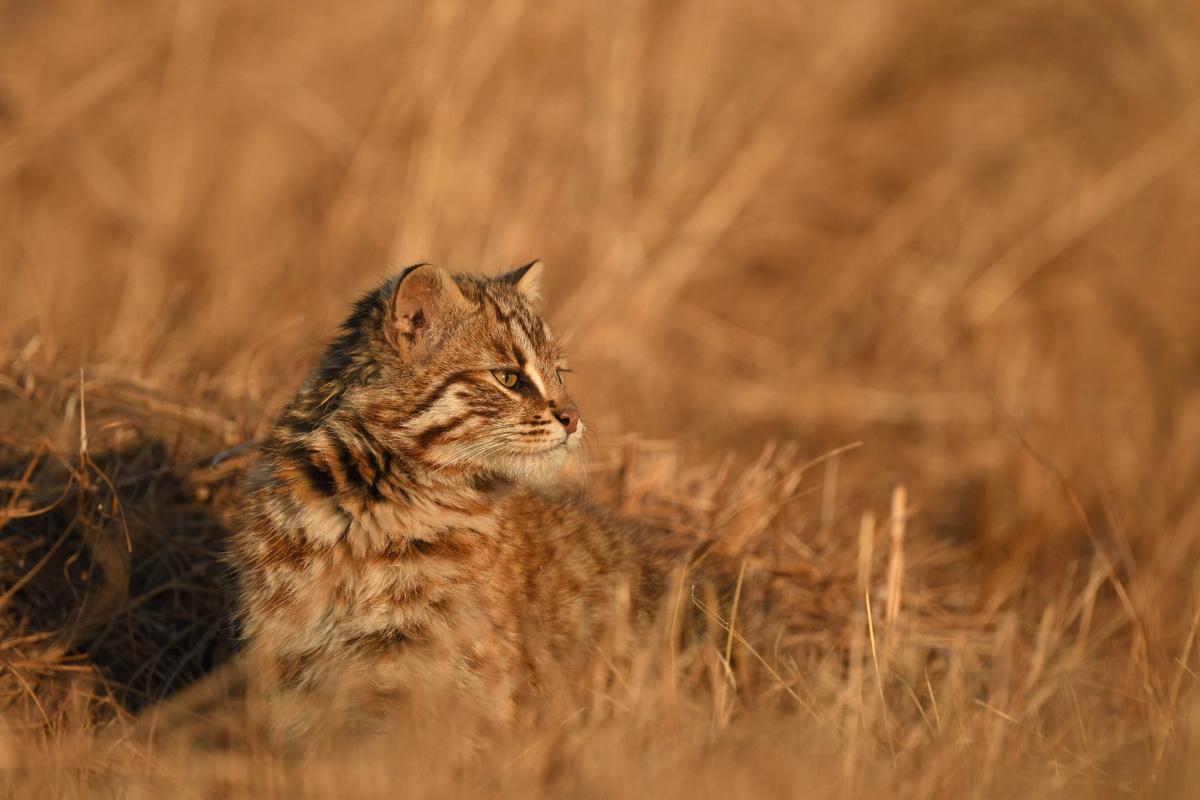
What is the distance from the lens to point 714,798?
117 inches

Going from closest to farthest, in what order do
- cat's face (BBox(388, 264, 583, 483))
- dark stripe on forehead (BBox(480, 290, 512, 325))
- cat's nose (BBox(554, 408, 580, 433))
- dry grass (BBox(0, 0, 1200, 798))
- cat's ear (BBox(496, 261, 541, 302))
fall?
1. cat's face (BBox(388, 264, 583, 483))
2. cat's nose (BBox(554, 408, 580, 433))
3. dark stripe on forehead (BBox(480, 290, 512, 325))
4. cat's ear (BBox(496, 261, 541, 302))
5. dry grass (BBox(0, 0, 1200, 798))

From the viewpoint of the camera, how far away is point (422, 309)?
13.7 feet

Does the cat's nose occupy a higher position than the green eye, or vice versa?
the green eye

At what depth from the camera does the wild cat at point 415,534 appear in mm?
3801

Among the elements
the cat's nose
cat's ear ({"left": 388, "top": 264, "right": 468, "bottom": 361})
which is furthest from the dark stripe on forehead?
the cat's nose

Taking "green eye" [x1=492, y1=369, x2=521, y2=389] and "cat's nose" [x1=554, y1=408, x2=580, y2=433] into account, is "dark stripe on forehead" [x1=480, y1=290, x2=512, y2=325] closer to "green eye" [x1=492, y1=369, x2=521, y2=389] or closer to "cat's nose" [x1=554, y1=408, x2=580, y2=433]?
"green eye" [x1=492, y1=369, x2=521, y2=389]

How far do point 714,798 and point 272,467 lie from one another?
1984mm

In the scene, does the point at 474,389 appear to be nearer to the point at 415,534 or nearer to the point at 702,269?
the point at 415,534

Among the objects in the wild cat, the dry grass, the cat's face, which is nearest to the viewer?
the wild cat

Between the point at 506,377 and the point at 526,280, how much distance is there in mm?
757

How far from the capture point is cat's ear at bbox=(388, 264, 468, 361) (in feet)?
13.4

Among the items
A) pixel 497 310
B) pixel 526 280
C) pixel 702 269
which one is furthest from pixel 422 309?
pixel 702 269

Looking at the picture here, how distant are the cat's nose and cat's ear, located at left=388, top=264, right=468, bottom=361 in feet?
1.64

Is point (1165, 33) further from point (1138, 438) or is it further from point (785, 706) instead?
point (785, 706)
